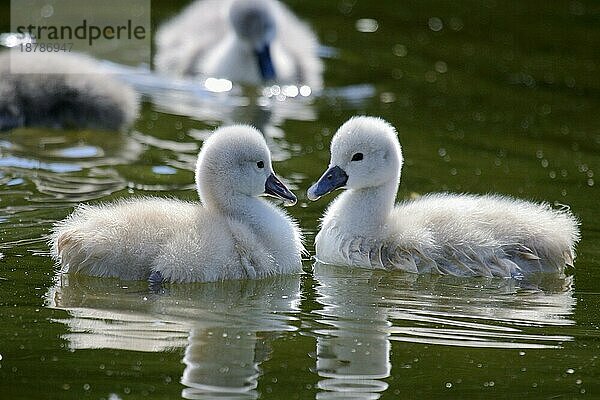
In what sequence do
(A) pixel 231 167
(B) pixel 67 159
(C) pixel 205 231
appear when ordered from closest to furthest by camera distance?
(C) pixel 205 231 → (A) pixel 231 167 → (B) pixel 67 159

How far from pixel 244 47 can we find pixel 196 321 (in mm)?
5542

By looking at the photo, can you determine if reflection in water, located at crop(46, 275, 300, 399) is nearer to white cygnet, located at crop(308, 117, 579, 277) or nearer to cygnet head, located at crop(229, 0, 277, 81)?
white cygnet, located at crop(308, 117, 579, 277)

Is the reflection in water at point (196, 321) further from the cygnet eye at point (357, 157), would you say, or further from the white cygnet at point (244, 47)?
the white cygnet at point (244, 47)

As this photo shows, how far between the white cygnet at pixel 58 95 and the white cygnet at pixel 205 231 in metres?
2.34

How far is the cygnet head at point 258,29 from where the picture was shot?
34.4 feet

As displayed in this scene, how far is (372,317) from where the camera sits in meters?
5.55

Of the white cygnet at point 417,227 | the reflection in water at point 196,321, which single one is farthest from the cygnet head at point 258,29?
the reflection in water at point 196,321

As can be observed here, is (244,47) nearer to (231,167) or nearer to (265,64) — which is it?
(265,64)

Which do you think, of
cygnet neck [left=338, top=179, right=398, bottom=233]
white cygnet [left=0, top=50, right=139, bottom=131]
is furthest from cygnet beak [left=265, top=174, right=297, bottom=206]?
white cygnet [left=0, top=50, right=139, bottom=131]

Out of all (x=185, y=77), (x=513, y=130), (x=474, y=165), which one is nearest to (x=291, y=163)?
(x=474, y=165)

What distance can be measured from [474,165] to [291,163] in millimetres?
Answer: 1200

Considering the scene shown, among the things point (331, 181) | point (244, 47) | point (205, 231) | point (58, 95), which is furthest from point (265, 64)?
point (205, 231)

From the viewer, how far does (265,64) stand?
10.5 metres

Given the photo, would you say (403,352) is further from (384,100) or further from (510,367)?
(384,100)
